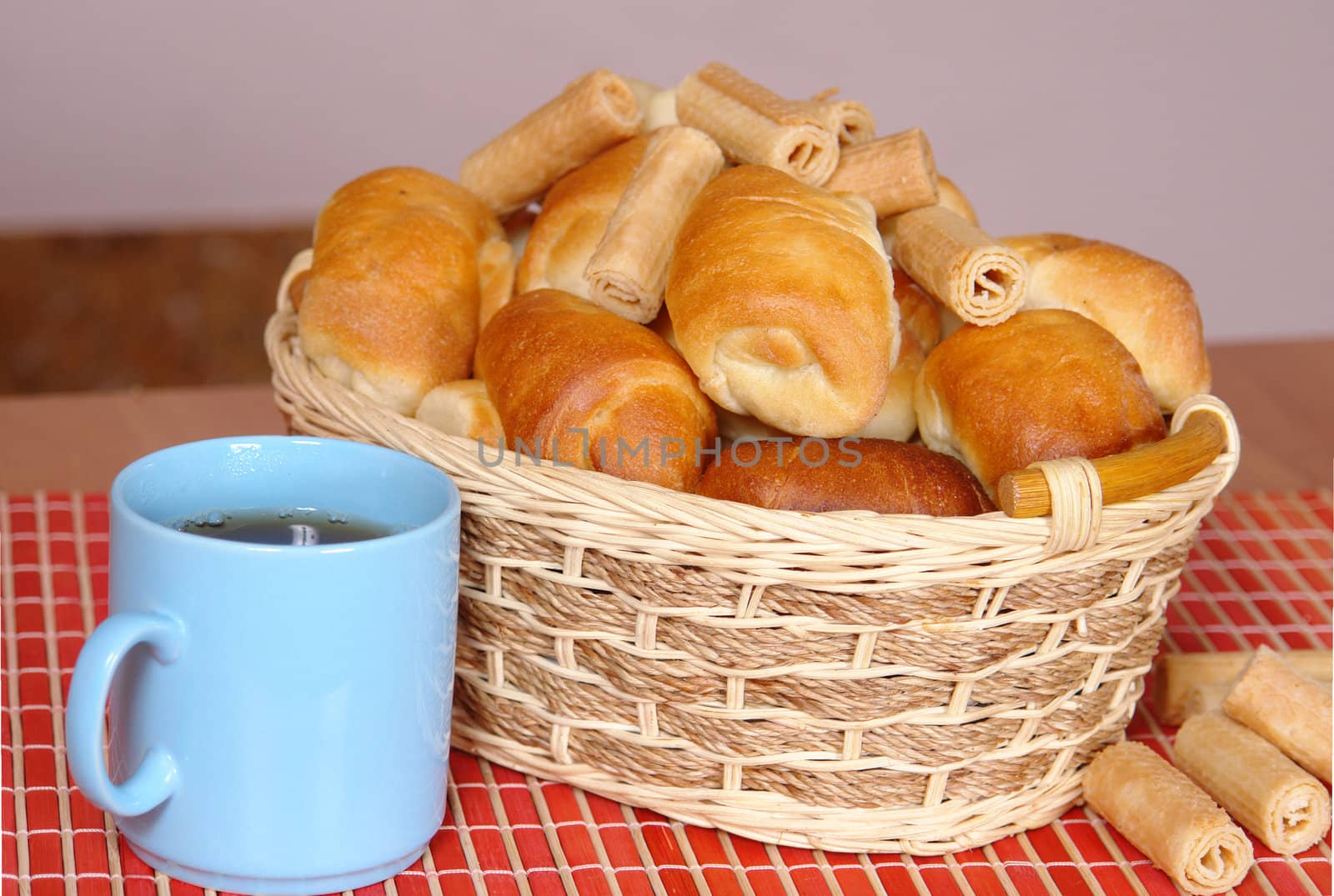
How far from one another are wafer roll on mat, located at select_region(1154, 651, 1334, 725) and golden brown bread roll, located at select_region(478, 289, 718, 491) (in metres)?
0.35

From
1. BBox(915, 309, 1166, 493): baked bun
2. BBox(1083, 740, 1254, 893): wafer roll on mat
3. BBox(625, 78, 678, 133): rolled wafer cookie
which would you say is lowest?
BBox(1083, 740, 1254, 893): wafer roll on mat

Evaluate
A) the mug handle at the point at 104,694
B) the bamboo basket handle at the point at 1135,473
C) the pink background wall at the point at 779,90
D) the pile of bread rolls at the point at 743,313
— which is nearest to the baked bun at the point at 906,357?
the pile of bread rolls at the point at 743,313

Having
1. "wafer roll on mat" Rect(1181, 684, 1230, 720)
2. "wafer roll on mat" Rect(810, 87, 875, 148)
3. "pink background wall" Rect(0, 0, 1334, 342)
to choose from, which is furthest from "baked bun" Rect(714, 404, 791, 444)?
"pink background wall" Rect(0, 0, 1334, 342)

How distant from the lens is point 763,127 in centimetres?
100

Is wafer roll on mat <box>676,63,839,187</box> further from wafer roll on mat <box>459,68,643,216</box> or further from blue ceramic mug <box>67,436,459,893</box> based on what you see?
blue ceramic mug <box>67,436,459,893</box>

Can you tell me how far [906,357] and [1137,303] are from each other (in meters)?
0.15

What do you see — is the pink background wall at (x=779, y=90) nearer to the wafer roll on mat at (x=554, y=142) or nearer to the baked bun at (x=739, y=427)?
the wafer roll on mat at (x=554, y=142)

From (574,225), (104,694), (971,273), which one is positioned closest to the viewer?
(104,694)

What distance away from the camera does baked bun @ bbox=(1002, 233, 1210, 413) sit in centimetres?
97

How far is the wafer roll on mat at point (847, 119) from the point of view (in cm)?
105

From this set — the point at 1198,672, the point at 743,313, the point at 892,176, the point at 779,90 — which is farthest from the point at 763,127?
the point at 779,90

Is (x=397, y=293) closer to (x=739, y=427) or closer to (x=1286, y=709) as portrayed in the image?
(x=739, y=427)

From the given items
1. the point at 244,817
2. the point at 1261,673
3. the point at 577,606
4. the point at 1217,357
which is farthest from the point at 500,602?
the point at 1217,357

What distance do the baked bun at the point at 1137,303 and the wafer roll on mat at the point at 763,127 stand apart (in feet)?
0.47
